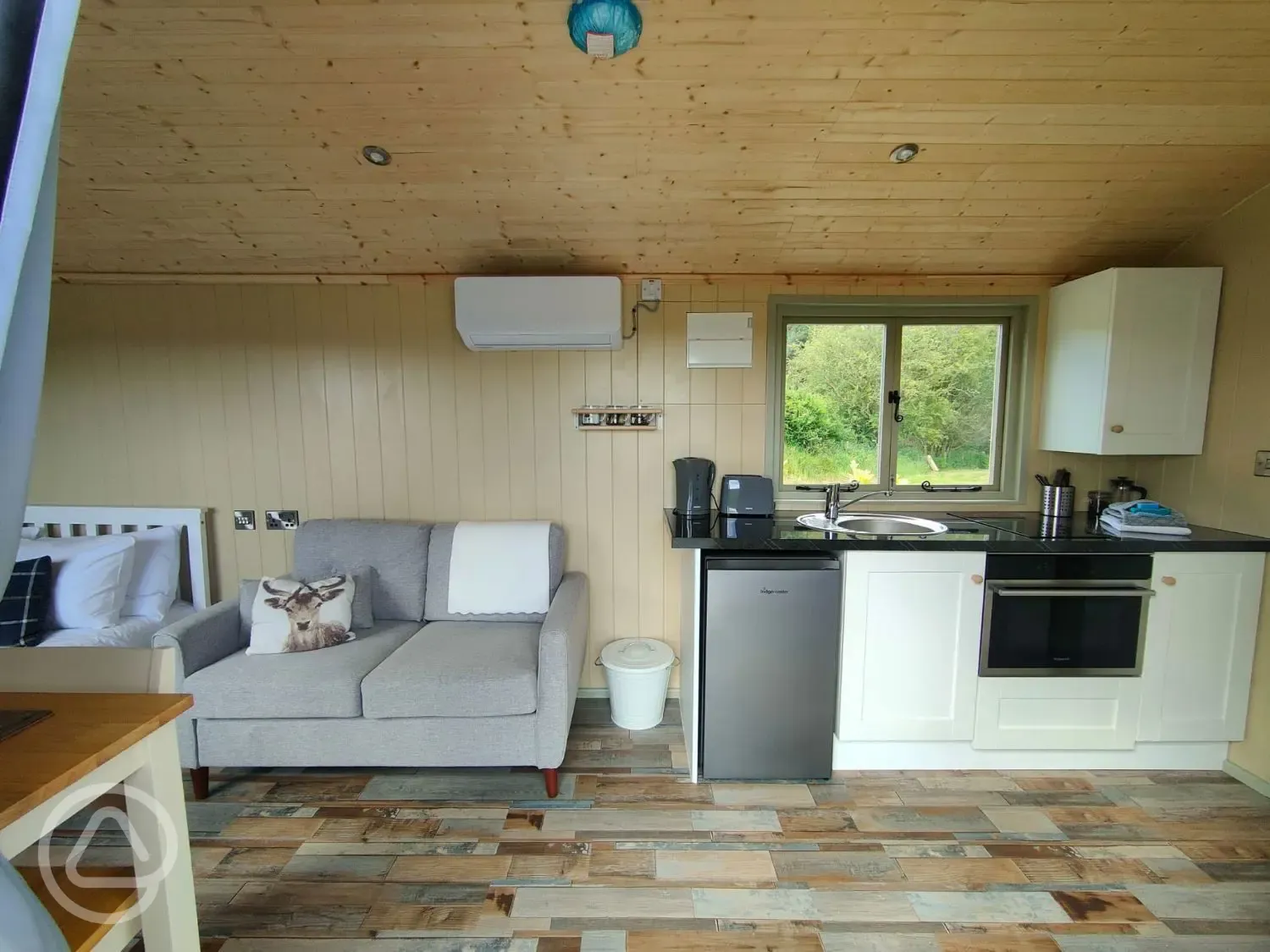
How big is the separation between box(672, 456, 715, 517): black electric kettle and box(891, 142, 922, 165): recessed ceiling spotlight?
1332 millimetres

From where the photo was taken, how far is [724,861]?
1.68m

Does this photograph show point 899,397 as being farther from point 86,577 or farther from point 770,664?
point 86,577

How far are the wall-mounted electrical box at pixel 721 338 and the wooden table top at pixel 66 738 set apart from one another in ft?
7.12

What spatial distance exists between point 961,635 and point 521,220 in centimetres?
239

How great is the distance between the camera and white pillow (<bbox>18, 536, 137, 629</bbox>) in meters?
2.20

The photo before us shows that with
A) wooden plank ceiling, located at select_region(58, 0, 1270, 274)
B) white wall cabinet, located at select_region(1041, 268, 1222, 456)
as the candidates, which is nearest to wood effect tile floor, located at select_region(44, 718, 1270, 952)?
white wall cabinet, located at select_region(1041, 268, 1222, 456)

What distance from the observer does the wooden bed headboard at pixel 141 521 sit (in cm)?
261

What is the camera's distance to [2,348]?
63 centimetres

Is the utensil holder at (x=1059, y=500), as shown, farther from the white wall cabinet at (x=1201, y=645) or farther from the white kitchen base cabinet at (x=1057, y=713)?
the white kitchen base cabinet at (x=1057, y=713)

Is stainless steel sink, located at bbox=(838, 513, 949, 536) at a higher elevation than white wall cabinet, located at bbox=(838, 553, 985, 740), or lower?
higher

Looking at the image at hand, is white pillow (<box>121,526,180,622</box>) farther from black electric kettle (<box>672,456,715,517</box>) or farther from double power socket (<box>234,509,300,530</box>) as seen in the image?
black electric kettle (<box>672,456,715,517</box>)

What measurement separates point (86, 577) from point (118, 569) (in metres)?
0.10

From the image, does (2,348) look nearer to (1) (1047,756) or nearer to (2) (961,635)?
(2) (961,635)

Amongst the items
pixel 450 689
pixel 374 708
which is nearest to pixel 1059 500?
pixel 450 689
